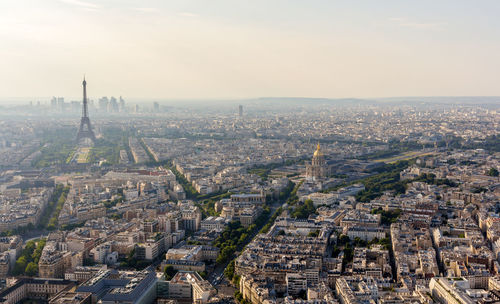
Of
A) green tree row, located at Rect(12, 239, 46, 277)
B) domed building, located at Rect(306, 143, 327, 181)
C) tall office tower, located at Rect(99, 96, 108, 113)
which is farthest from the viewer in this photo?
tall office tower, located at Rect(99, 96, 108, 113)

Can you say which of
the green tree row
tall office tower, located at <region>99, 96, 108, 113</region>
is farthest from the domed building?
tall office tower, located at <region>99, 96, 108, 113</region>

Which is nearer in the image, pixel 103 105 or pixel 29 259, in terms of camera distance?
pixel 29 259

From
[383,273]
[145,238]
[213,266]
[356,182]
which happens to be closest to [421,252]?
[383,273]

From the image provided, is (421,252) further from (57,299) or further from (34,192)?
(34,192)

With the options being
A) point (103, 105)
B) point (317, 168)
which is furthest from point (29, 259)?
point (103, 105)

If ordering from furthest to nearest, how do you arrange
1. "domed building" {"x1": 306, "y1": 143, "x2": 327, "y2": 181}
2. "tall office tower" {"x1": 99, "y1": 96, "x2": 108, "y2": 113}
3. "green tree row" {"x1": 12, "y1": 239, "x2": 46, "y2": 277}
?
"tall office tower" {"x1": 99, "y1": 96, "x2": 108, "y2": 113}, "domed building" {"x1": 306, "y1": 143, "x2": 327, "y2": 181}, "green tree row" {"x1": 12, "y1": 239, "x2": 46, "y2": 277}

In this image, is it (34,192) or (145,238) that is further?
(34,192)

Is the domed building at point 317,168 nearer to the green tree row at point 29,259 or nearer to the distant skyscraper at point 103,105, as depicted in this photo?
the green tree row at point 29,259

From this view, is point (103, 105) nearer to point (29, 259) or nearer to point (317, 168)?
point (317, 168)

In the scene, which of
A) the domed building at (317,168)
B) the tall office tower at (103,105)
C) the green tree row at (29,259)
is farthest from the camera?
the tall office tower at (103,105)

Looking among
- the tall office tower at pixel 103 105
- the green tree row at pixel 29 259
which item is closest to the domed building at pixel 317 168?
the green tree row at pixel 29 259

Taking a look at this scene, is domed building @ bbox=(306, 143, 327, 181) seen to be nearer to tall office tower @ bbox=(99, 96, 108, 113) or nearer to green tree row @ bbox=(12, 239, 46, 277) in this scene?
green tree row @ bbox=(12, 239, 46, 277)
